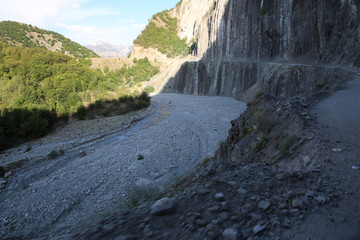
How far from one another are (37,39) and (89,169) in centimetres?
8346

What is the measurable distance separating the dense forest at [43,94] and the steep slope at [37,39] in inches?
1729

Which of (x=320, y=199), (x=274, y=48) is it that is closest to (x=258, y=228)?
(x=320, y=199)

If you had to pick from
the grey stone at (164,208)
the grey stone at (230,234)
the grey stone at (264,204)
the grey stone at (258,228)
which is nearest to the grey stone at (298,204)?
the grey stone at (264,204)

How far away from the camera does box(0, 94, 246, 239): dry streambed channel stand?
8.61 m

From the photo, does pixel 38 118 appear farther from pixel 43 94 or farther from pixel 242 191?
pixel 242 191

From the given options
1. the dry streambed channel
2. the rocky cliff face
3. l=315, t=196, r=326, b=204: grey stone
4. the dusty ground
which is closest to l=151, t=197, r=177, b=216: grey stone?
the dusty ground

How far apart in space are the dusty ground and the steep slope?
269 feet

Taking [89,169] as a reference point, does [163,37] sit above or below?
above

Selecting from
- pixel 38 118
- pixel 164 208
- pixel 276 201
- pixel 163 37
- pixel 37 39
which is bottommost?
pixel 38 118

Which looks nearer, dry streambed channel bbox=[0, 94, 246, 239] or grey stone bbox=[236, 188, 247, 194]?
grey stone bbox=[236, 188, 247, 194]

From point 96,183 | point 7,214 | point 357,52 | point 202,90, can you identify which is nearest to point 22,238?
point 7,214

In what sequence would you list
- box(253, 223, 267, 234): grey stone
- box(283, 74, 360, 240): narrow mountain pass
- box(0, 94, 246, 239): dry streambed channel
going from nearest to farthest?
box(283, 74, 360, 240): narrow mountain pass < box(253, 223, 267, 234): grey stone < box(0, 94, 246, 239): dry streambed channel

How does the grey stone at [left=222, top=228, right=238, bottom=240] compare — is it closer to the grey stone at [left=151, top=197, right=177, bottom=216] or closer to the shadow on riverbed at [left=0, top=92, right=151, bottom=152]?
the grey stone at [left=151, top=197, right=177, bottom=216]

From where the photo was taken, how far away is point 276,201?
343 centimetres
